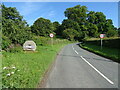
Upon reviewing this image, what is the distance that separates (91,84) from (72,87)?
38.8 inches

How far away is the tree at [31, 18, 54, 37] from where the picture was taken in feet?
237

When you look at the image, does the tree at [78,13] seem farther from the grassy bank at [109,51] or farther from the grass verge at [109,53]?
the grass verge at [109,53]

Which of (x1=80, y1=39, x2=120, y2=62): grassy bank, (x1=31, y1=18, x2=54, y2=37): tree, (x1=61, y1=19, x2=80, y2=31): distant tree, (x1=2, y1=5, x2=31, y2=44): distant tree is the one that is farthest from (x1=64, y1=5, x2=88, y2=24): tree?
(x1=2, y1=5, x2=31, y2=44): distant tree

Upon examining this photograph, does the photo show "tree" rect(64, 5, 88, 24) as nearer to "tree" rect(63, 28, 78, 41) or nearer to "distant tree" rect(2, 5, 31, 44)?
"tree" rect(63, 28, 78, 41)

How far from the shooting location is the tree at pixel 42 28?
72312 mm

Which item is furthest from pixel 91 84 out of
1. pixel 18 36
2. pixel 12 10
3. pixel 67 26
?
pixel 67 26

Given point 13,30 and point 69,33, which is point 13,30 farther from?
point 69,33

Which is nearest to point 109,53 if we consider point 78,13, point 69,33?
point 69,33

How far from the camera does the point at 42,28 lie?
241 feet

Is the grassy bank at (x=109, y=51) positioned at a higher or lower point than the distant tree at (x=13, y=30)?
lower

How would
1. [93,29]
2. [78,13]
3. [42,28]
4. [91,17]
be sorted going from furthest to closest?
[91,17], [93,29], [78,13], [42,28]

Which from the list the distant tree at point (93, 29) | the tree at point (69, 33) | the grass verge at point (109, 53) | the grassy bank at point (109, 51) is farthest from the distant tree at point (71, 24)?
the grass verge at point (109, 53)

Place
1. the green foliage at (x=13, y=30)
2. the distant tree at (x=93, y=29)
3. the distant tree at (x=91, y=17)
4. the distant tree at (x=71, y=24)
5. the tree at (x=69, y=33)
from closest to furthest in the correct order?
1. the green foliage at (x=13, y=30)
2. the tree at (x=69, y=33)
3. the distant tree at (x=71, y=24)
4. the distant tree at (x=93, y=29)
5. the distant tree at (x=91, y=17)

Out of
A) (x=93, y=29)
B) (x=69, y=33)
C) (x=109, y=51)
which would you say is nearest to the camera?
(x=109, y=51)
